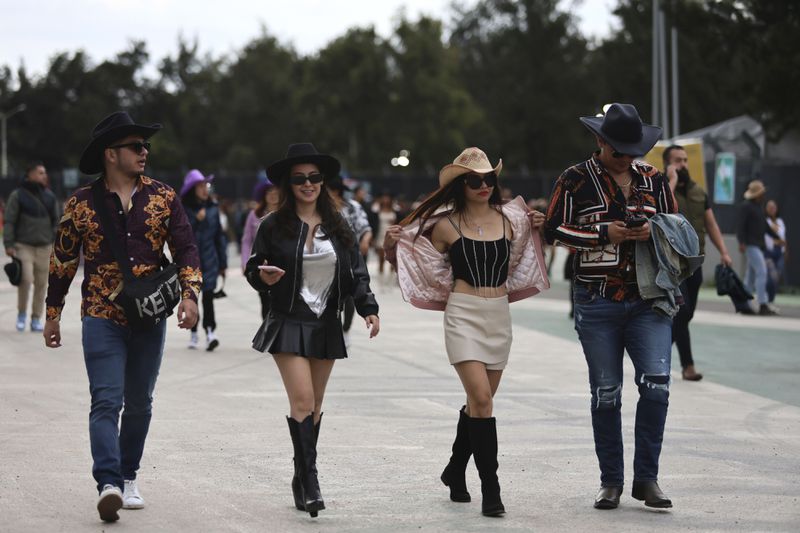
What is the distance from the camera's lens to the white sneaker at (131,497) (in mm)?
6496

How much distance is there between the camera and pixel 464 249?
664cm

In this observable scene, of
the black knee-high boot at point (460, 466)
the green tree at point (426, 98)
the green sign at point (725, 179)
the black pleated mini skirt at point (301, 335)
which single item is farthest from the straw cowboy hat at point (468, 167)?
the green tree at point (426, 98)

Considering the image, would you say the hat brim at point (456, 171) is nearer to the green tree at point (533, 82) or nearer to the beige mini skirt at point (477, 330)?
the beige mini skirt at point (477, 330)

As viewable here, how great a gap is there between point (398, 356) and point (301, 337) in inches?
268

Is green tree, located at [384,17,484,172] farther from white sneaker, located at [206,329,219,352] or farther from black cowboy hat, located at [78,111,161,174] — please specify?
black cowboy hat, located at [78,111,161,174]

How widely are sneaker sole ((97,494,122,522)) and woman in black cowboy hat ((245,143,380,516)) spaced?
844 millimetres

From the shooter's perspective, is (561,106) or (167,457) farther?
(561,106)

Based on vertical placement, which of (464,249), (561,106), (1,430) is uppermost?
(561,106)

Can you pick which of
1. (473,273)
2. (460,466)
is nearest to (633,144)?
(473,273)

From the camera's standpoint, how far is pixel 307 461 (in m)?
6.45

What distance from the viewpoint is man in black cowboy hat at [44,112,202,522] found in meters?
6.24

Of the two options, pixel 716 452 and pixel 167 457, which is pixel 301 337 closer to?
pixel 167 457

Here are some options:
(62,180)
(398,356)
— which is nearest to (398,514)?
(398,356)

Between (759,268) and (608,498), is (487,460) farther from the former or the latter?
(759,268)
